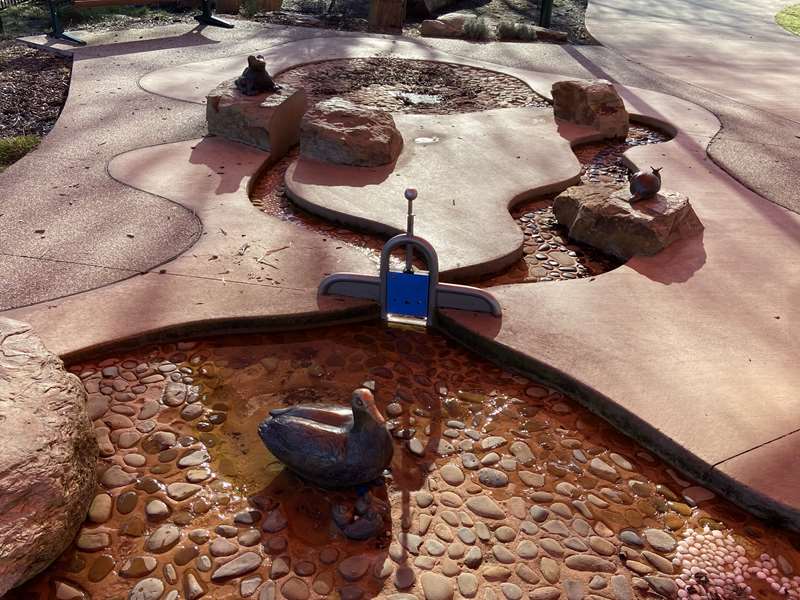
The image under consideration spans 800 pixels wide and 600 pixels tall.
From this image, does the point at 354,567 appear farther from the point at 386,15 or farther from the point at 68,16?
the point at 68,16

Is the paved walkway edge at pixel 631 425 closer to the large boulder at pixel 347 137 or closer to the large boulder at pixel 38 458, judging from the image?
the large boulder at pixel 38 458

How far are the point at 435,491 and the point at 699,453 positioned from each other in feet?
4.38

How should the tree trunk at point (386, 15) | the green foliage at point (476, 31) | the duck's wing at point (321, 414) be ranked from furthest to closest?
1. the tree trunk at point (386, 15)
2. the green foliage at point (476, 31)
3. the duck's wing at point (321, 414)

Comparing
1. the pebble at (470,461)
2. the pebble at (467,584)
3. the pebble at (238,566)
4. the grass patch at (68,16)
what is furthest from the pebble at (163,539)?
the grass patch at (68,16)

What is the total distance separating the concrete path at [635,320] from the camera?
11.0 ft

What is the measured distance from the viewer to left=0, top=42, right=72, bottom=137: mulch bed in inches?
289

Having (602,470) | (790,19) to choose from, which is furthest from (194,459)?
(790,19)

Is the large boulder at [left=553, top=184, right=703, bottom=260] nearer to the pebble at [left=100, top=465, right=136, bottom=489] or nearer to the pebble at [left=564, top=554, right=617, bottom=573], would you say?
the pebble at [left=564, top=554, right=617, bottom=573]

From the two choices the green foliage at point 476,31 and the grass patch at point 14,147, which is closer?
the grass patch at point 14,147

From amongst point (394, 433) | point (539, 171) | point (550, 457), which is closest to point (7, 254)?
point (394, 433)

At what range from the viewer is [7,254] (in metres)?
4.63

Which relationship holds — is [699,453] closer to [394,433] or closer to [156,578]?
[394,433]

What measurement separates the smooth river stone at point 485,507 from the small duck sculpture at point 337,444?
46 cm

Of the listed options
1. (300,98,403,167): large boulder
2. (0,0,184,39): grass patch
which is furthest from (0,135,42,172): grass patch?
(0,0,184,39): grass patch
